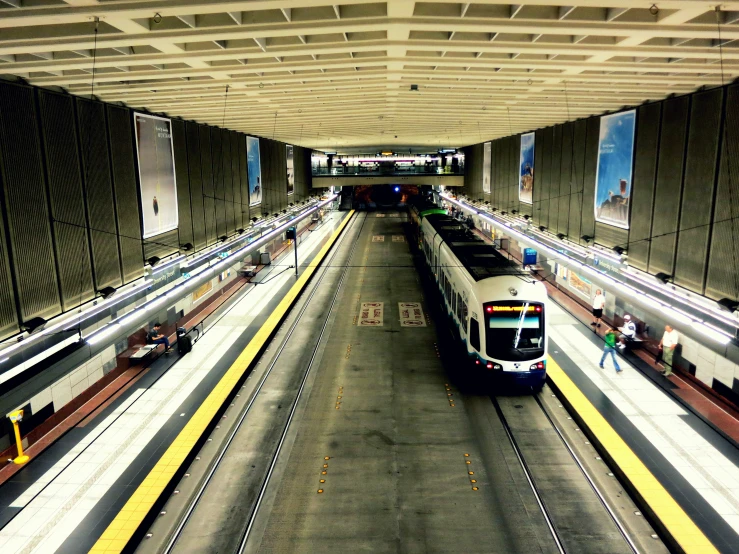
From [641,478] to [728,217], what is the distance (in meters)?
5.05

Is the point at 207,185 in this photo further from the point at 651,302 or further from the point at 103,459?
the point at 651,302

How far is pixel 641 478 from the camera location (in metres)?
8.51

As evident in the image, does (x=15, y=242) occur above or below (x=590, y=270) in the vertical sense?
above

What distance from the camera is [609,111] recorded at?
14531 millimetres

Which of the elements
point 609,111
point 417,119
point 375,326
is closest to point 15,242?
point 375,326

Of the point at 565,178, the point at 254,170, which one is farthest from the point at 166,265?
the point at 565,178

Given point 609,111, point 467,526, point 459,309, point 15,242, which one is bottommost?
point 467,526

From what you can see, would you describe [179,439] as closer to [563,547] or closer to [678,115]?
[563,547]

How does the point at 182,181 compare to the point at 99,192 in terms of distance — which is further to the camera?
the point at 182,181

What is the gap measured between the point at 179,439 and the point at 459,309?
7716 mm

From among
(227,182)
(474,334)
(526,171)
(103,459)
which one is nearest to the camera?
(103,459)

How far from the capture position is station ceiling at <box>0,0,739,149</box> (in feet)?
18.5

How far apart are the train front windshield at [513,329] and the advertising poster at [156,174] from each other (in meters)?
8.79

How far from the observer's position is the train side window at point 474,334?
38.4ft
